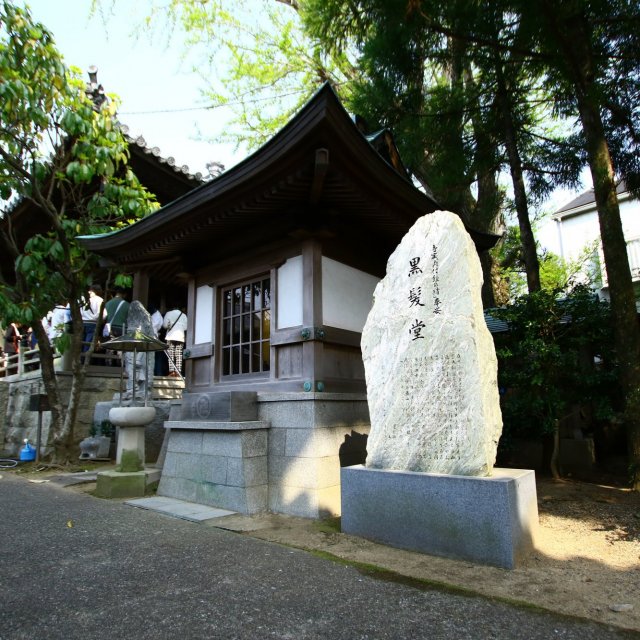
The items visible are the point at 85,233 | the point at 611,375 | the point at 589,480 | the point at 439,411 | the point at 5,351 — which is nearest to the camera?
the point at 439,411

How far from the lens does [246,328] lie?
6867 mm

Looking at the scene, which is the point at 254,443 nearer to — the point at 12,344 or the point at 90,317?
the point at 90,317

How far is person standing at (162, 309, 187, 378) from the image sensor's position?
1015cm

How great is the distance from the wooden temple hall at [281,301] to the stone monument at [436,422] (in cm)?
110

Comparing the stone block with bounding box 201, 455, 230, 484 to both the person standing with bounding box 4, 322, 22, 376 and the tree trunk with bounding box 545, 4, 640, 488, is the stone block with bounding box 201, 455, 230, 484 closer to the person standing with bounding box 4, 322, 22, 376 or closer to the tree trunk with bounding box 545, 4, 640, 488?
the tree trunk with bounding box 545, 4, 640, 488

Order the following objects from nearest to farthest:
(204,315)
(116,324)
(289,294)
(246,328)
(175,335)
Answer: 1. (289,294)
2. (246,328)
3. (204,315)
4. (116,324)
5. (175,335)

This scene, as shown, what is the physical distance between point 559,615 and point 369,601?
111 cm

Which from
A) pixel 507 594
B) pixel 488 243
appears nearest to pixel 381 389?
pixel 507 594

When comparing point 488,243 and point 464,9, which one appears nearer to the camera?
point 464,9

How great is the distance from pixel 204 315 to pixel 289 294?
184 centimetres

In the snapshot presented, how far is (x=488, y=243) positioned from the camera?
758 centimetres

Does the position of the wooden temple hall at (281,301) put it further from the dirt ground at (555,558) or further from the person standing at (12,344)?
the person standing at (12,344)

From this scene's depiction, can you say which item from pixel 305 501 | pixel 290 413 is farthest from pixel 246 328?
pixel 305 501

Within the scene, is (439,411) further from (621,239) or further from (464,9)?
(464,9)
